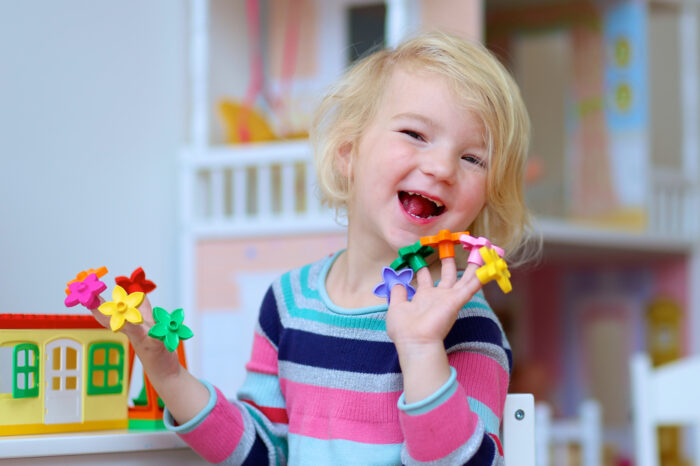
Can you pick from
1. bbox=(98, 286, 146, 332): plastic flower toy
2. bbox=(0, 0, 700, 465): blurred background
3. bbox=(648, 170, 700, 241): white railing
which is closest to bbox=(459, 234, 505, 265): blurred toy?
bbox=(98, 286, 146, 332): plastic flower toy

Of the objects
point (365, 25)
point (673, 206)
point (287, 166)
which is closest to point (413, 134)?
point (287, 166)

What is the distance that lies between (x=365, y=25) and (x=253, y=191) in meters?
0.49

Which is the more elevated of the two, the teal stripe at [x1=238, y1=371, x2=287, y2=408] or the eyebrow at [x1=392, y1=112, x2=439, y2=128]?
the eyebrow at [x1=392, y1=112, x2=439, y2=128]

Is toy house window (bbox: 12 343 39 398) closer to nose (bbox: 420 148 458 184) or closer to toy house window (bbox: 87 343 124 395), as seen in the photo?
toy house window (bbox: 87 343 124 395)

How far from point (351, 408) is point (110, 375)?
18cm

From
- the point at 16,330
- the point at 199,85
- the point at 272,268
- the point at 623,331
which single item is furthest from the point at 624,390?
the point at 16,330

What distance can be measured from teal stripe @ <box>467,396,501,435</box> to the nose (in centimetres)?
16

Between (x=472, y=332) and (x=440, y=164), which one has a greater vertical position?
(x=440, y=164)

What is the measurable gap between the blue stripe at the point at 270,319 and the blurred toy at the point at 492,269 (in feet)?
0.83

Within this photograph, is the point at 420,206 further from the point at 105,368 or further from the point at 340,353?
the point at 105,368

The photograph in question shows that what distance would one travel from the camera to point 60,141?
1.40 m

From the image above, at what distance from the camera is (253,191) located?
6.07ft

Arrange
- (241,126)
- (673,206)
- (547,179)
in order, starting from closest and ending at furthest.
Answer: (241,126)
(673,206)
(547,179)

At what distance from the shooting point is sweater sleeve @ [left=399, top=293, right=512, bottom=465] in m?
0.54
